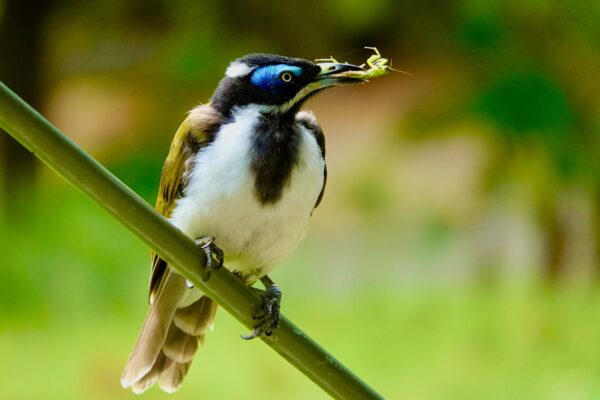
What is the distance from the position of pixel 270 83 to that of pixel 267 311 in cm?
26

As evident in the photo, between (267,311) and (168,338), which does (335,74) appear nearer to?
(267,311)

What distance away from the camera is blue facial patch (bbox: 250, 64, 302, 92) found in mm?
1011

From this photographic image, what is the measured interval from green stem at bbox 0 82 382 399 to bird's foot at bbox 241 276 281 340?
106 mm

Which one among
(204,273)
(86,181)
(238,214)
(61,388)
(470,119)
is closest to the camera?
(86,181)

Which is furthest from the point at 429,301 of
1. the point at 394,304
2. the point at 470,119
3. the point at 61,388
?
the point at 61,388

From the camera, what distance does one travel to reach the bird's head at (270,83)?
99 cm

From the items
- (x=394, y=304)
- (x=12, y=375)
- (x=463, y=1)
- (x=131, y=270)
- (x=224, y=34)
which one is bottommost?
(x=12, y=375)

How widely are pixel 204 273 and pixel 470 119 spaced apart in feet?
4.61

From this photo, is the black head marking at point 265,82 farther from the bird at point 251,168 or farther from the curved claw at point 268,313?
the curved claw at point 268,313

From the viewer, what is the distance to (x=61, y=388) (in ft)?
5.83

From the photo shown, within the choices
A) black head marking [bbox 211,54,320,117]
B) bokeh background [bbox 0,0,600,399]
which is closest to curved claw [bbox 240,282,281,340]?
black head marking [bbox 211,54,320,117]

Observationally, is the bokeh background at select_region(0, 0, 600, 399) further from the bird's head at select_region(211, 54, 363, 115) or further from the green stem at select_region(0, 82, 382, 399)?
the green stem at select_region(0, 82, 382, 399)

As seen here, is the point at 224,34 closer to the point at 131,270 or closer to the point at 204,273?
the point at 131,270

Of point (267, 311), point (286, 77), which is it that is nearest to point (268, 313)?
point (267, 311)
